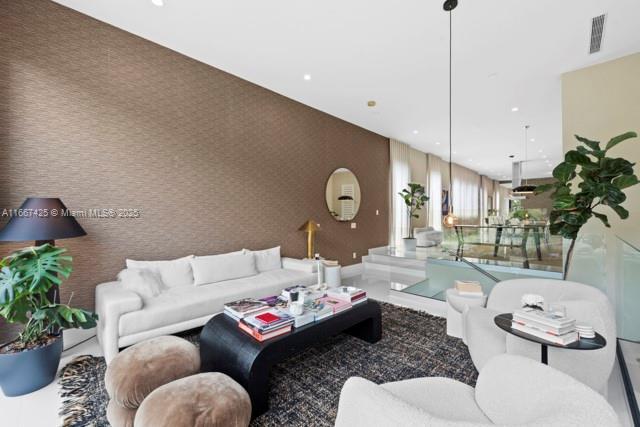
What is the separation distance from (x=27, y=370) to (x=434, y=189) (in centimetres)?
1004

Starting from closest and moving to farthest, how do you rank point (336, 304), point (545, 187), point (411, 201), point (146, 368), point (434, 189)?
1. point (146, 368)
2. point (336, 304)
3. point (545, 187)
4. point (411, 201)
5. point (434, 189)

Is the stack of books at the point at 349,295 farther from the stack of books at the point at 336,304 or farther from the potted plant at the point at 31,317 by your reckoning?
the potted plant at the point at 31,317

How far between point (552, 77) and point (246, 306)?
17.4 feet

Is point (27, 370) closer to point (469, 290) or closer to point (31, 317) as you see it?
point (31, 317)

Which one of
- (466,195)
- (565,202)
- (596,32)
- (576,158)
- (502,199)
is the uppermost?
(596,32)

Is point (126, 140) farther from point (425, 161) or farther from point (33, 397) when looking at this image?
point (425, 161)

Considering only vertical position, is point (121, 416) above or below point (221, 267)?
below

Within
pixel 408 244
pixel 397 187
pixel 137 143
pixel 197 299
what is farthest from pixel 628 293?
pixel 137 143

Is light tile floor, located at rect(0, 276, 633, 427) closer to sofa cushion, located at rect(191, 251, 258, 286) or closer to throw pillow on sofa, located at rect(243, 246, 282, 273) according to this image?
sofa cushion, located at rect(191, 251, 258, 286)

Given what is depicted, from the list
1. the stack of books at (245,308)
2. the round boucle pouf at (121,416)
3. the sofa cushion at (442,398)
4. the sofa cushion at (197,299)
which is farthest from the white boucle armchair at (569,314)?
the round boucle pouf at (121,416)

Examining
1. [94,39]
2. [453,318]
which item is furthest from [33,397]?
[453,318]

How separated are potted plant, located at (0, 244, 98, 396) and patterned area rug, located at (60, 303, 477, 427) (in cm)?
22

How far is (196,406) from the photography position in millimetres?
1352

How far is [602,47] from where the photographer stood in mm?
3412
